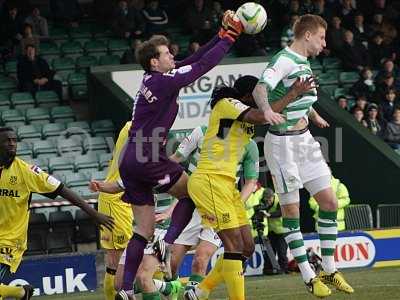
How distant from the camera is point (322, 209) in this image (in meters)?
12.8

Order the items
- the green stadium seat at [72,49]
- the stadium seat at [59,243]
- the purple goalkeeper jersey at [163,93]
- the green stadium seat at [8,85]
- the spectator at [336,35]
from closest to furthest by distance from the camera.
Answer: the purple goalkeeper jersey at [163,93], the stadium seat at [59,243], the green stadium seat at [8,85], the green stadium seat at [72,49], the spectator at [336,35]

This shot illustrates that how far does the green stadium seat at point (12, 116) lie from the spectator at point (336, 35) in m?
6.56

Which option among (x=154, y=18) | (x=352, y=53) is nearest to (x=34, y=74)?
(x=154, y=18)

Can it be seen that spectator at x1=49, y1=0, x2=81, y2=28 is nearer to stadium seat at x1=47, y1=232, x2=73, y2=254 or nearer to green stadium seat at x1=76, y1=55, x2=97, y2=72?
green stadium seat at x1=76, y1=55, x2=97, y2=72

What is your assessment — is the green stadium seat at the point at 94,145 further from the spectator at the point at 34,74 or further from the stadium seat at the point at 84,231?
the stadium seat at the point at 84,231

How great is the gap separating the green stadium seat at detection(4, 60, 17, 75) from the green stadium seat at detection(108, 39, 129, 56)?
1867 millimetres

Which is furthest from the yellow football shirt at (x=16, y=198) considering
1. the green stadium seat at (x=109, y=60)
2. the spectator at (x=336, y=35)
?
the spectator at (x=336, y=35)

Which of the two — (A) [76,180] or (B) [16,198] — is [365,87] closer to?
(A) [76,180]

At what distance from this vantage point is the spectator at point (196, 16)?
24461 mm

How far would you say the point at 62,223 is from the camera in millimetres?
19953

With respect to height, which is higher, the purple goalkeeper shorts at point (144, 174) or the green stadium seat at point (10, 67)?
the purple goalkeeper shorts at point (144, 174)

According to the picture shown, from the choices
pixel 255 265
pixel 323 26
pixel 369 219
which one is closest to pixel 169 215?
pixel 323 26

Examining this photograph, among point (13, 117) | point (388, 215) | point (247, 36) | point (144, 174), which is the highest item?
point (144, 174)

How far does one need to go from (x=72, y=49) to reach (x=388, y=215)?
6765mm
